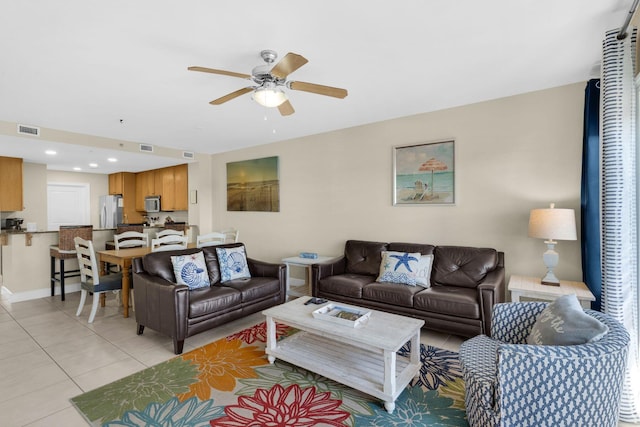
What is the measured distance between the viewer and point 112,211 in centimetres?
811

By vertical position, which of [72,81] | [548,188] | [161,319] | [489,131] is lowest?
[161,319]

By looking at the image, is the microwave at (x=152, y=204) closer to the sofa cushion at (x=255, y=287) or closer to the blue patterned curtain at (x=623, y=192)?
the sofa cushion at (x=255, y=287)

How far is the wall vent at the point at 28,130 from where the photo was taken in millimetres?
4148

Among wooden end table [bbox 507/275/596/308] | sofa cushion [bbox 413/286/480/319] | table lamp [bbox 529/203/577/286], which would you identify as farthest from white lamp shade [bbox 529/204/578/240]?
sofa cushion [bbox 413/286/480/319]

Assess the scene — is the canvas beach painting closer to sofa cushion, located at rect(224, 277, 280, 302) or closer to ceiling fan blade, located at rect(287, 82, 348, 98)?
sofa cushion, located at rect(224, 277, 280, 302)

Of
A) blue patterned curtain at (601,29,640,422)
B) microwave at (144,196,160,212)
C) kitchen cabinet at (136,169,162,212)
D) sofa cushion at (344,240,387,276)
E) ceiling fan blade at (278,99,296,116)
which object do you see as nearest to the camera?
blue patterned curtain at (601,29,640,422)

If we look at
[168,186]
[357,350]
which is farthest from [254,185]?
[357,350]

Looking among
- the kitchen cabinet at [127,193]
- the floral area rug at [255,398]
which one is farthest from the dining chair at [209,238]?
the kitchen cabinet at [127,193]

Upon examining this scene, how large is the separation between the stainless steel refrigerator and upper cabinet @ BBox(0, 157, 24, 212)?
7.31 feet

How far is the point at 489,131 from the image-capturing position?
3545 millimetres

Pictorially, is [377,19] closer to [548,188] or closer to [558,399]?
[558,399]

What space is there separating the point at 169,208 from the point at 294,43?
231 inches

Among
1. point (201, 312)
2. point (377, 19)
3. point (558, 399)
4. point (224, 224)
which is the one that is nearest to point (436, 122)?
point (377, 19)

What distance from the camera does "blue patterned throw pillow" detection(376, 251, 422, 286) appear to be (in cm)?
350
